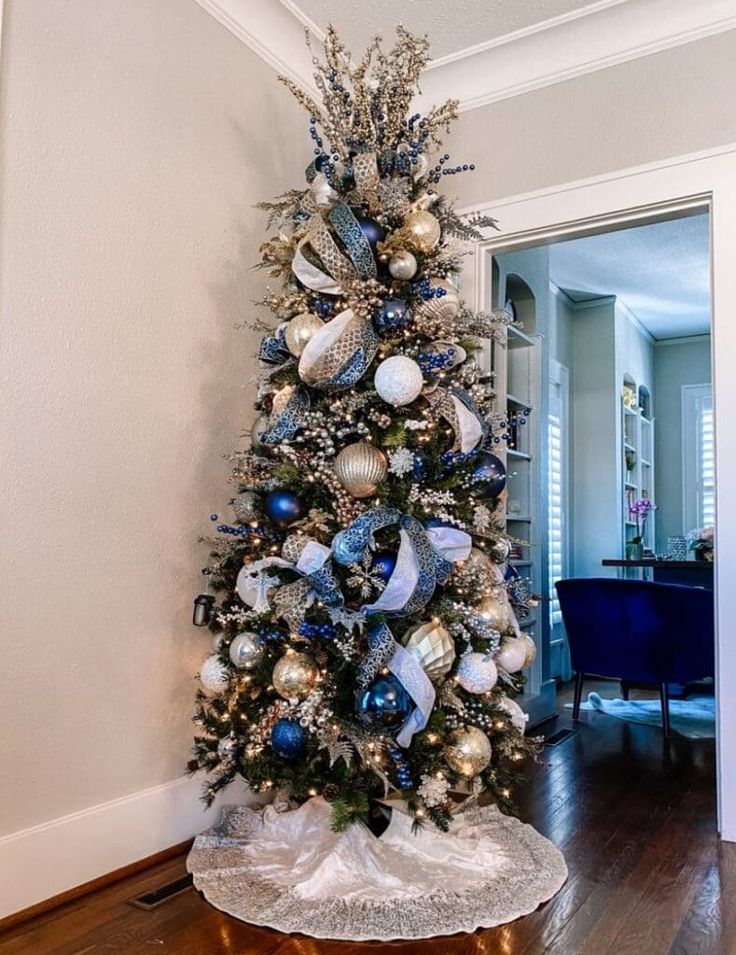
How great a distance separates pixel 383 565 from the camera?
199cm

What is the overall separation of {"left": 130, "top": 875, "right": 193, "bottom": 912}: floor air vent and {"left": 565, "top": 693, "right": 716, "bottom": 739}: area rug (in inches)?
110

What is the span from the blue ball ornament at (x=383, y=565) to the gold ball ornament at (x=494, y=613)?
311 mm

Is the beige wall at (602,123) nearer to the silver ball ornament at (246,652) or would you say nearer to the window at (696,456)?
the silver ball ornament at (246,652)

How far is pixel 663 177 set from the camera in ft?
8.79

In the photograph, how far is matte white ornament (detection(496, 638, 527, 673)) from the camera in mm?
2186

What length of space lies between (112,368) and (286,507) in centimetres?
65

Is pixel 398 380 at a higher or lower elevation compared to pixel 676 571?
higher

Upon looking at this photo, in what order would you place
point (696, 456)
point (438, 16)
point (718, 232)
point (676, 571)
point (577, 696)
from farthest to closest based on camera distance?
1. point (696, 456)
2. point (676, 571)
3. point (577, 696)
4. point (438, 16)
5. point (718, 232)

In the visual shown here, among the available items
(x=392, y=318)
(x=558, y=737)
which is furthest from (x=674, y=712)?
(x=392, y=318)

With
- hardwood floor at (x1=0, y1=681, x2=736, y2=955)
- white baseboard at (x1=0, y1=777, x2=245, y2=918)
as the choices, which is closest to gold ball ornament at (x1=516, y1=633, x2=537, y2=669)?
hardwood floor at (x1=0, y1=681, x2=736, y2=955)

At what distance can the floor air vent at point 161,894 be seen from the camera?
193 centimetres

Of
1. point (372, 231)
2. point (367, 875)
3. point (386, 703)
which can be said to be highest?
point (372, 231)

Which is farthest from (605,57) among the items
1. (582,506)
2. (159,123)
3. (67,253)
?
(582,506)

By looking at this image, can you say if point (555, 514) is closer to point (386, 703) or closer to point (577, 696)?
point (577, 696)
